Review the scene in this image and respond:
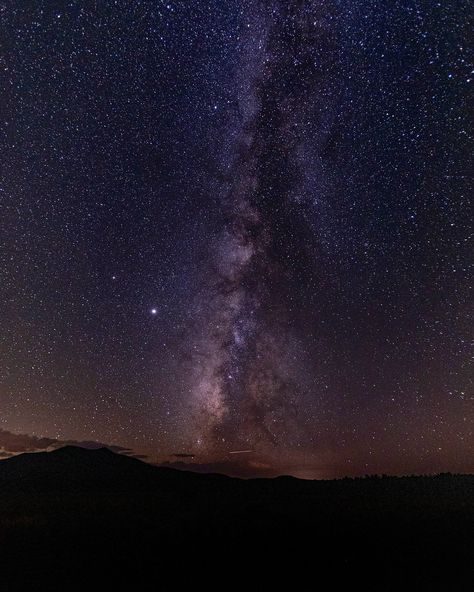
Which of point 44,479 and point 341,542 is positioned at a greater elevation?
point 44,479

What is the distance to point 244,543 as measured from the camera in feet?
54.4

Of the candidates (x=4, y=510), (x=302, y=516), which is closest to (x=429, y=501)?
(x=302, y=516)

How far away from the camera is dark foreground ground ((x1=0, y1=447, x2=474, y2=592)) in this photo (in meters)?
12.5

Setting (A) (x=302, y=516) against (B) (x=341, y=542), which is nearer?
(B) (x=341, y=542)

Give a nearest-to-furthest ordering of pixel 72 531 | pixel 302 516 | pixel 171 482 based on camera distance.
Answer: pixel 72 531, pixel 302 516, pixel 171 482

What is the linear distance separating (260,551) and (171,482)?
149ft

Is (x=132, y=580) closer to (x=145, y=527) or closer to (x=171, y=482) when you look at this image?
(x=145, y=527)

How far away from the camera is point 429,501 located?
93.6ft

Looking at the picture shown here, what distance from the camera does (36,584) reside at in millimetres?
12109

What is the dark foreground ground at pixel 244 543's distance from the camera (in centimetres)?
1248

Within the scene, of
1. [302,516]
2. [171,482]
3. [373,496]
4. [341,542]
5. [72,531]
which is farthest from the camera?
[171,482]

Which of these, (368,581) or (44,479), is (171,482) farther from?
(368,581)

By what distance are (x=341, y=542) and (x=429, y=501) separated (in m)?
14.4

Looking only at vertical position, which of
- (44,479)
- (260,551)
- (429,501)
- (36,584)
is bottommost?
(36,584)
